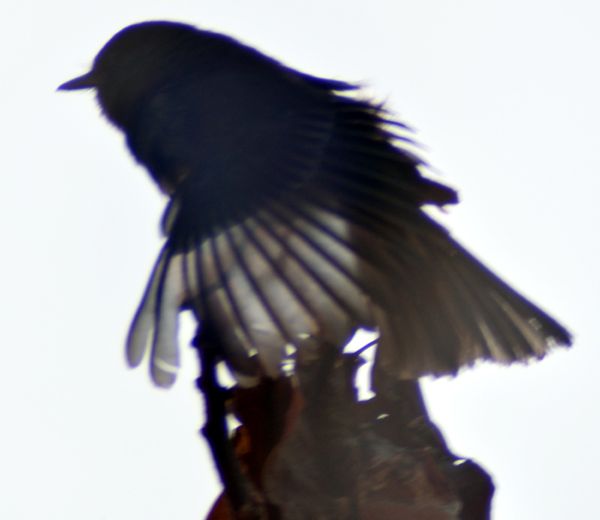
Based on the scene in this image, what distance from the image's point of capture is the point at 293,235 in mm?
1925

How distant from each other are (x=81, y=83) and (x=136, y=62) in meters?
0.29

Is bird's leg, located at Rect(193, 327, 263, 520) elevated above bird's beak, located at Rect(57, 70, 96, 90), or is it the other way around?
bird's beak, located at Rect(57, 70, 96, 90)

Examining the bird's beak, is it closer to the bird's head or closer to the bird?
the bird's head

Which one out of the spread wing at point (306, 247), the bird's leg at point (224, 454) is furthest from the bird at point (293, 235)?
the bird's leg at point (224, 454)

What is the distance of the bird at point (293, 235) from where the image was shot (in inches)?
65.4

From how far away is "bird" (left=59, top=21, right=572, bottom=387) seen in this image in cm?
166

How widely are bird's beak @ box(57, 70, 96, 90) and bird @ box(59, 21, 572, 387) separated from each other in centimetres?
23

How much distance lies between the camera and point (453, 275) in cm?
193

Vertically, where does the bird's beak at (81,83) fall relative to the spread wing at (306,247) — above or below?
above

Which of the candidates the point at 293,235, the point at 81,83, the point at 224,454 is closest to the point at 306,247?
the point at 293,235

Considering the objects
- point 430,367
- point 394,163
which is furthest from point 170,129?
point 430,367

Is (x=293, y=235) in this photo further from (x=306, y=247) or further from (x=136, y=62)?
(x=136, y=62)

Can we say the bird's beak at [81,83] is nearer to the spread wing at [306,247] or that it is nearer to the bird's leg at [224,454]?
the spread wing at [306,247]

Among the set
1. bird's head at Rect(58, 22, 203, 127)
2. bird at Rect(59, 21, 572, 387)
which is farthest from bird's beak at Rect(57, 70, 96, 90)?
bird at Rect(59, 21, 572, 387)
